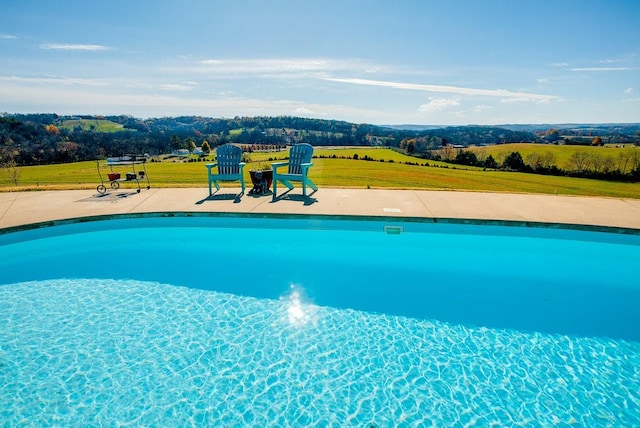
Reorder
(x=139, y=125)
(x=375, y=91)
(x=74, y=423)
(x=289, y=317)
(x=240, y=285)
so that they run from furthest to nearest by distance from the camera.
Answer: (x=139, y=125), (x=375, y=91), (x=240, y=285), (x=289, y=317), (x=74, y=423)

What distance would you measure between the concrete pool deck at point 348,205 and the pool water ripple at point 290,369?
256cm

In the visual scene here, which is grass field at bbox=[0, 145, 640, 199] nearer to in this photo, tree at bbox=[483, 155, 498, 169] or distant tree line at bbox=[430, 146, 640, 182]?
distant tree line at bbox=[430, 146, 640, 182]

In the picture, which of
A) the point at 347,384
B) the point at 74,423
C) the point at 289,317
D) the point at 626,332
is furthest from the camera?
the point at 289,317

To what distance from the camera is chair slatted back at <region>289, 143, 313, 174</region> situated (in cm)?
748

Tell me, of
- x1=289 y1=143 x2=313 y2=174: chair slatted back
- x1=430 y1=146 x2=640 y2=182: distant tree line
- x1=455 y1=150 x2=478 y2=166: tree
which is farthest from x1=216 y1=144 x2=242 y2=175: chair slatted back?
x1=455 y1=150 x2=478 y2=166: tree

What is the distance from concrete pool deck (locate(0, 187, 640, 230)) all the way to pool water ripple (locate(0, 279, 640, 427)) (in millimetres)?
2555

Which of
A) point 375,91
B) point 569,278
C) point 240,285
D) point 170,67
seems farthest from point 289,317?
point 375,91

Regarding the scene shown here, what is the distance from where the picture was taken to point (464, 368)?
2.85m

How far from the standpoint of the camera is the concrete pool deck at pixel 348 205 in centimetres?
566

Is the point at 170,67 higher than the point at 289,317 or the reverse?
higher

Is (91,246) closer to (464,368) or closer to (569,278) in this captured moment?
(464,368)

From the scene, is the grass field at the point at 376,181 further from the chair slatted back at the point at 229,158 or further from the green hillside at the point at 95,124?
the green hillside at the point at 95,124

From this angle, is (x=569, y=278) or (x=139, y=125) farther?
(x=139, y=125)

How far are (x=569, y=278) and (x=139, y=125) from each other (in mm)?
65653
